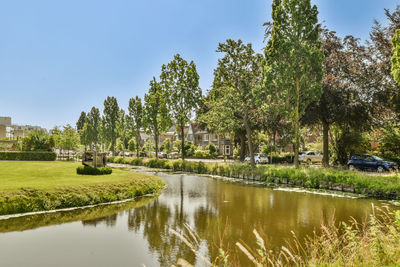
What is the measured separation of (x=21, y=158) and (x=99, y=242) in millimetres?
36659

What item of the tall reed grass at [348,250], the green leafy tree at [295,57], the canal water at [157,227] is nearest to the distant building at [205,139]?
the green leafy tree at [295,57]

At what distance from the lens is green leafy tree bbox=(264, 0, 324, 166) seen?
2272 centimetres

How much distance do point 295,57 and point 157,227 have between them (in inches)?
736

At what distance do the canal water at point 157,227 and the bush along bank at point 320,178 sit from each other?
89.6 inches

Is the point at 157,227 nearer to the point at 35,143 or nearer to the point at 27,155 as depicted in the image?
the point at 27,155

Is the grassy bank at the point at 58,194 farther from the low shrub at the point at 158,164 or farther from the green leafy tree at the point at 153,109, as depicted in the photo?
the green leafy tree at the point at 153,109

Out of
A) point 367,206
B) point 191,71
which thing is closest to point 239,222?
point 367,206

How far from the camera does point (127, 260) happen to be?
23.2 ft

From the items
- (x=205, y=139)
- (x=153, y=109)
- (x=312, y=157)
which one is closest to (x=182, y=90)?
(x=153, y=109)

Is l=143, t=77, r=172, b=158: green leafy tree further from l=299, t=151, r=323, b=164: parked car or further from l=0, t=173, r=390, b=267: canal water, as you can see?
l=0, t=173, r=390, b=267: canal water

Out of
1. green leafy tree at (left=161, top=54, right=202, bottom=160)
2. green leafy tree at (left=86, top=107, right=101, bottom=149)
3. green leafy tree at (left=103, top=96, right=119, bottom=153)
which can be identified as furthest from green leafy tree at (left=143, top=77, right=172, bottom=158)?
green leafy tree at (left=86, top=107, right=101, bottom=149)

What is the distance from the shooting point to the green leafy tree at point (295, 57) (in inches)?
894

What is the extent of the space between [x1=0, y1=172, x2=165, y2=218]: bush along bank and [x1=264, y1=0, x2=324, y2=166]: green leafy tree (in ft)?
46.7

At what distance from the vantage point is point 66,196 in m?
13.0
